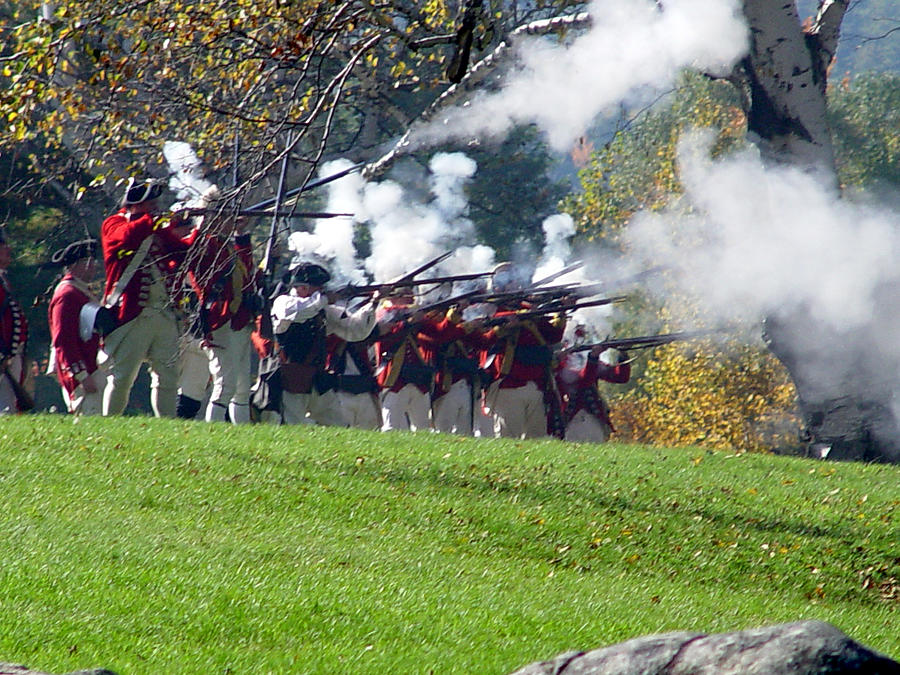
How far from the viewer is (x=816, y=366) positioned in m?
12.6

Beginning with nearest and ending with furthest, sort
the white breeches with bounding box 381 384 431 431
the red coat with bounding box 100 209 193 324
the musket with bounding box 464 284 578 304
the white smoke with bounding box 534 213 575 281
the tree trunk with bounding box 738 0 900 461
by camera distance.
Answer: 1. the tree trunk with bounding box 738 0 900 461
2. the red coat with bounding box 100 209 193 324
3. the musket with bounding box 464 284 578 304
4. the white breeches with bounding box 381 384 431 431
5. the white smoke with bounding box 534 213 575 281

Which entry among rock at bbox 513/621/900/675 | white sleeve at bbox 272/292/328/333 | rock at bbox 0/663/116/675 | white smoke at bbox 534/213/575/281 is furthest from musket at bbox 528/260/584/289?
rock at bbox 513/621/900/675

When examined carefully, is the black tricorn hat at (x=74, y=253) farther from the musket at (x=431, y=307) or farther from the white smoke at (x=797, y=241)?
the white smoke at (x=797, y=241)

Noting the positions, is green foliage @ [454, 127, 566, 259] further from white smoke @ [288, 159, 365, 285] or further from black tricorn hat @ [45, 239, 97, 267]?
black tricorn hat @ [45, 239, 97, 267]

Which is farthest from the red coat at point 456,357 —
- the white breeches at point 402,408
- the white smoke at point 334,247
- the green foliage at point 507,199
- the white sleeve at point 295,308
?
the green foliage at point 507,199

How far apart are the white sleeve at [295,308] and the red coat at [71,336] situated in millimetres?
2163

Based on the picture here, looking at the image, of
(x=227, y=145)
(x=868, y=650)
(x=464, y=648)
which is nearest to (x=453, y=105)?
(x=227, y=145)

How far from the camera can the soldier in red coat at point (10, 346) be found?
12180mm

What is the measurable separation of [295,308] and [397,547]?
6417mm

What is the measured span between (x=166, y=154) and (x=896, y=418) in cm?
883

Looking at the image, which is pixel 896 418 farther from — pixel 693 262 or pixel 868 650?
pixel 868 650

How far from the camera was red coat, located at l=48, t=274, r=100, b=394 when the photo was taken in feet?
40.0

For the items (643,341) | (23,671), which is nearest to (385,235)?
(643,341)

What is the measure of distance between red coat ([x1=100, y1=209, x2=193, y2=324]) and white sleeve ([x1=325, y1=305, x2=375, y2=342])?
7.81ft
